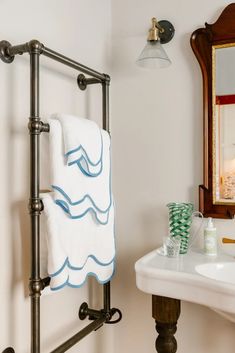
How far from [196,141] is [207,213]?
0.31 meters

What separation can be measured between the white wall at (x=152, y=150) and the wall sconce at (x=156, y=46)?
35 mm

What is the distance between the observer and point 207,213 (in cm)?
156

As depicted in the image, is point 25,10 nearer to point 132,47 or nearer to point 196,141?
point 132,47

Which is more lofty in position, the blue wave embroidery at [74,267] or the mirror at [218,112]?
the mirror at [218,112]

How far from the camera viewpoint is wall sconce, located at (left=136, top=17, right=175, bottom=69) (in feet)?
4.92

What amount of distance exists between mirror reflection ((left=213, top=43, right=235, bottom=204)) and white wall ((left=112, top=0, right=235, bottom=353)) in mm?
79

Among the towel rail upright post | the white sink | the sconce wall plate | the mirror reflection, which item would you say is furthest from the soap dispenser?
the sconce wall plate

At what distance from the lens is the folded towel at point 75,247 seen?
1170mm

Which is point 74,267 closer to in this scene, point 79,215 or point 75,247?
point 75,247

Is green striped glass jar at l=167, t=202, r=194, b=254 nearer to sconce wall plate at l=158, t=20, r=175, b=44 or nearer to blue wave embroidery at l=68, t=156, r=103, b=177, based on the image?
blue wave embroidery at l=68, t=156, r=103, b=177

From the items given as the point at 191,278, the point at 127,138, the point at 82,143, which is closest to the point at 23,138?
the point at 82,143

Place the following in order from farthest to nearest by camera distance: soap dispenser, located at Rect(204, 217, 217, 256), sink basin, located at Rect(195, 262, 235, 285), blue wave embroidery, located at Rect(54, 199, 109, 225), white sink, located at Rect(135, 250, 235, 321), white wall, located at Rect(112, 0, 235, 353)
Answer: white wall, located at Rect(112, 0, 235, 353) → soap dispenser, located at Rect(204, 217, 217, 256) → sink basin, located at Rect(195, 262, 235, 285) → blue wave embroidery, located at Rect(54, 199, 109, 225) → white sink, located at Rect(135, 250, 235, 321)

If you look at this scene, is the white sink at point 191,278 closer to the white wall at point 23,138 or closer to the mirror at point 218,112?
the mirror at point 218,112

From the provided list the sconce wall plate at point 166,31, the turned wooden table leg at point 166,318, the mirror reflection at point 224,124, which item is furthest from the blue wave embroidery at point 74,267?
the sconce wall plate at point 166,31
